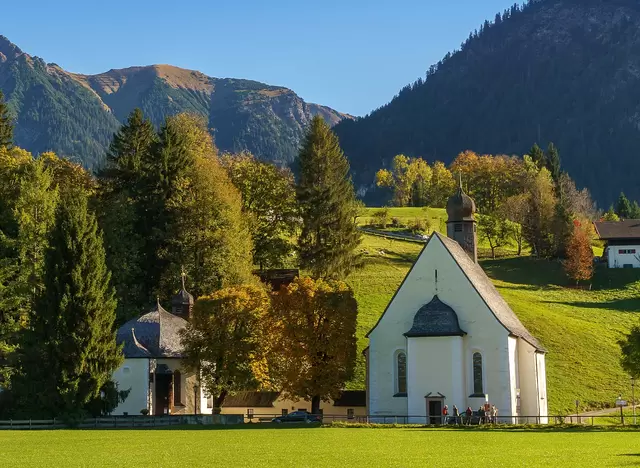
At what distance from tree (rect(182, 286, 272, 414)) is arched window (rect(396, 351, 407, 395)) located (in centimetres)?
709

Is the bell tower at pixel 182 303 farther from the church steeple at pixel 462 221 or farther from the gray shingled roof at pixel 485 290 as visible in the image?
the gray shingled roof at pixel 485 290

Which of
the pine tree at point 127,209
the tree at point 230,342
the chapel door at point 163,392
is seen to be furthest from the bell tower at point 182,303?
the tree at point 230,342

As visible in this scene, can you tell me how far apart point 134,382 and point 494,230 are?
195 feet

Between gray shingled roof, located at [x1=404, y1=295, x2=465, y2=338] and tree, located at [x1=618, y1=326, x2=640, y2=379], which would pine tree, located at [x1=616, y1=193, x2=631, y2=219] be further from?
gray shingled roof, located at [x1=404, y1=295, x2=465, y2=338]

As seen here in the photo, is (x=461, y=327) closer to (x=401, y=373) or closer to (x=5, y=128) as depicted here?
(x=401, y=373)

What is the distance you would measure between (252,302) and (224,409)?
10915 millimetres

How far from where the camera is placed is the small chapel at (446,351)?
48.5 meters

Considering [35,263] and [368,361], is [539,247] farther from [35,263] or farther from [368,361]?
[35,263]

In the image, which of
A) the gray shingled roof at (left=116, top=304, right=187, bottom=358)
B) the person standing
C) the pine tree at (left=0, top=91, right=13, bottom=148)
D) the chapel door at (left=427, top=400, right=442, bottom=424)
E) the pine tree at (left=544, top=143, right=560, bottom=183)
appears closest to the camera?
the person standing

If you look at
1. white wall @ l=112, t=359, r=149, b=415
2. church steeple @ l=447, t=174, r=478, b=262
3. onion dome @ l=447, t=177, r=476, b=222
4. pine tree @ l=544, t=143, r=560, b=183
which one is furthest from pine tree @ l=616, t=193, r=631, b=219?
white wall @ l=112, t=359, r=149, b=415

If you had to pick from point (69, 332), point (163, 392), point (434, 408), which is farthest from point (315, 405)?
point (69, 332)

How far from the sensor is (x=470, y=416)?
44.8 metres

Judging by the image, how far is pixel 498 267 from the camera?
98.2 m

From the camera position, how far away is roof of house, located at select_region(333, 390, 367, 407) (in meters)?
54.7
